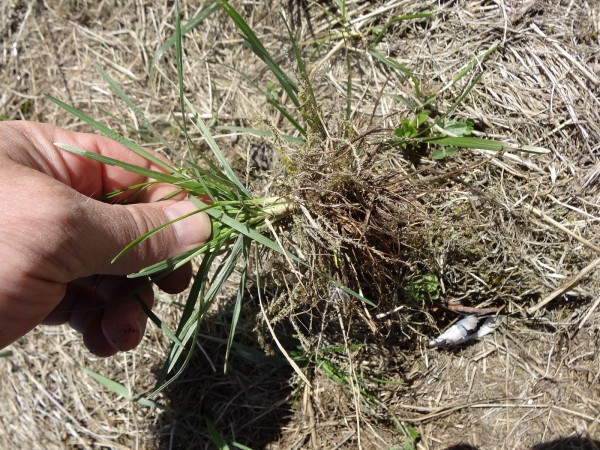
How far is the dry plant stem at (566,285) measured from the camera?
1462mm

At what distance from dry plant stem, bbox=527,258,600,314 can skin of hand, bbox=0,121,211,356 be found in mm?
970

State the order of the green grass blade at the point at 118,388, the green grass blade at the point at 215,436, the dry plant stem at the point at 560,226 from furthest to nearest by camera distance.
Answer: the green grass blade at the point at 118,388 < the green grass blade at the point at 215,436 < the dry plant stem at the point at 560,226

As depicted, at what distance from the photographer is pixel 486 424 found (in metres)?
1.55

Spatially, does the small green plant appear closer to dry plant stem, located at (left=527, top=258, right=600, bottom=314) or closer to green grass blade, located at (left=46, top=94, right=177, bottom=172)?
dry plant stem, located at (left=527, top=258, right=600, bottom=314)

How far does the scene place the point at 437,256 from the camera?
4.81ft

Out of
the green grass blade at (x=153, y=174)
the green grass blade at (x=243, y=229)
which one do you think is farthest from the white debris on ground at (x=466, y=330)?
the green grass blade at (x=153, y=174)

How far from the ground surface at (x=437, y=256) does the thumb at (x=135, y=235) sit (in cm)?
25

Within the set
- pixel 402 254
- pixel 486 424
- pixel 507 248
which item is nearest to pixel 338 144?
pixel 402 254

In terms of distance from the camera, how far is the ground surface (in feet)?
4.82

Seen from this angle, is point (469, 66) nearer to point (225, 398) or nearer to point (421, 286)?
point (421, 286)

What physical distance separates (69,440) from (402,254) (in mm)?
1438

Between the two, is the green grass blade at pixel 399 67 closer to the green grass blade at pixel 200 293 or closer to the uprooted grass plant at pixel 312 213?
Answer: the uprooted grass plant at pixel 312 213

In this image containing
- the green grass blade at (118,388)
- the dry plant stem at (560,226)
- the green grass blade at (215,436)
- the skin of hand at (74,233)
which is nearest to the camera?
the skin of hand at (74,233)

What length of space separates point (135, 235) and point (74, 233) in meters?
0.14
